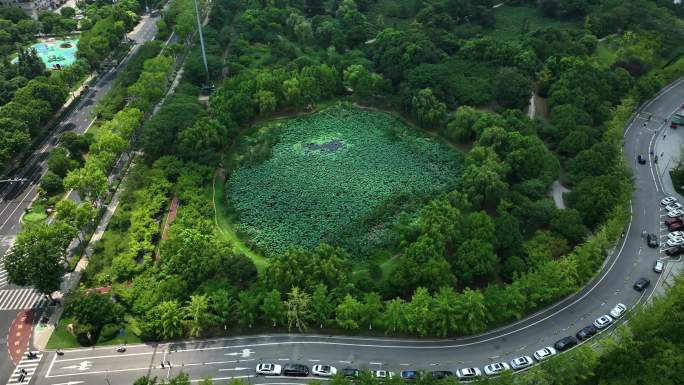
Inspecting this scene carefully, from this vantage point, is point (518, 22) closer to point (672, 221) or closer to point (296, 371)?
point (672, 221)

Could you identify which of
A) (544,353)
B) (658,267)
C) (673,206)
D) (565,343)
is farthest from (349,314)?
(673,206)

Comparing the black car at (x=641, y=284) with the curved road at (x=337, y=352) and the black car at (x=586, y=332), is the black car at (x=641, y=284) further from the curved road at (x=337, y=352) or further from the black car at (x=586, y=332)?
the black car at (x=586, y=332)

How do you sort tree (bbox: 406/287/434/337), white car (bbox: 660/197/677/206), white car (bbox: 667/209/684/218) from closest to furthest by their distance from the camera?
tree (bbox: 406/287/434/337) → white car (bbox: 667/209/684/218) → white car (bbox: 660/197/677/206)

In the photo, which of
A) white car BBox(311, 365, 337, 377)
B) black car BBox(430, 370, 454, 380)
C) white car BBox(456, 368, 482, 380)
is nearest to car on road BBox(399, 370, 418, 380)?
black car BBox(430, 370, 454, 380)

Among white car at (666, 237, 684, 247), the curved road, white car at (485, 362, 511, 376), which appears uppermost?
white car at (666, 237, 684, 247)

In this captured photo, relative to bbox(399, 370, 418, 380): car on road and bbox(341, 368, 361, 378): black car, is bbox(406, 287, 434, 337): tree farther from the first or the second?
bbox(341, 368, 361, 378): black car

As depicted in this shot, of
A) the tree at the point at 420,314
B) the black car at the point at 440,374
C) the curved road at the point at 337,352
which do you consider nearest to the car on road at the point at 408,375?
the curved road at the point at 337,352
